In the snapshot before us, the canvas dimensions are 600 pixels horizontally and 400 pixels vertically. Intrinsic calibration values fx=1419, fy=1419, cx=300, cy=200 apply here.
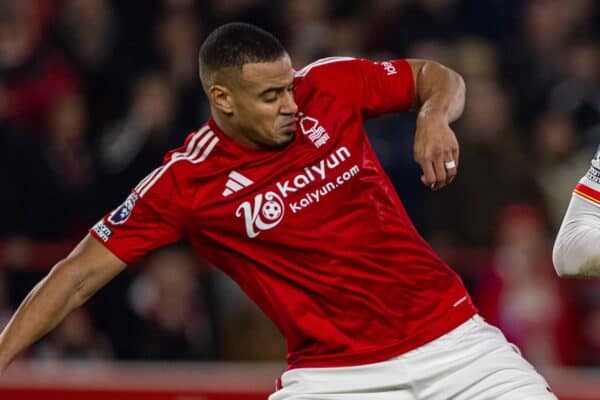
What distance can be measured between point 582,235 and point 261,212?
108 cm

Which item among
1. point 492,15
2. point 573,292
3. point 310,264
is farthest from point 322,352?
point 492,15

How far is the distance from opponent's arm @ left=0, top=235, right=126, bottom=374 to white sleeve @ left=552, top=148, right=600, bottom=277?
1.43m

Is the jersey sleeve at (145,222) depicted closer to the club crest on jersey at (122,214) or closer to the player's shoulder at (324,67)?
the club crest on jersey at (122,214)

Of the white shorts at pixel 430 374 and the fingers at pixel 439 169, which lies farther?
the white shorts at pixel 430 374

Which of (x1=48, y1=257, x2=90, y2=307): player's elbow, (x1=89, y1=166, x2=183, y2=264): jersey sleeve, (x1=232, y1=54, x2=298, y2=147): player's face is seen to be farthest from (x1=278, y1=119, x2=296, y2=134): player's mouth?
(x1=48, y1=257, x2=90, y2=307): player's elbow

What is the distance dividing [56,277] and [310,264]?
2.65 ft

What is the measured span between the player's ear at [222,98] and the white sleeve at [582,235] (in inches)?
45.8

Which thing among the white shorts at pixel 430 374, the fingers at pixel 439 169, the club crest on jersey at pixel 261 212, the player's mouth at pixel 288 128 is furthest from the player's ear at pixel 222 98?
the white shorts at pixel 430 374

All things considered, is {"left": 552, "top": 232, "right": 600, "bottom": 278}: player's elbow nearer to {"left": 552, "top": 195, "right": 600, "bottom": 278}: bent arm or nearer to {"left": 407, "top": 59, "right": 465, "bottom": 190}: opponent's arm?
{"left": 552, "top": 195, "right": 600, "bottom": 278}: bent arm

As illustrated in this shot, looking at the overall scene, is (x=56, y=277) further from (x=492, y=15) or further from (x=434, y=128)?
(x=492, y=15)

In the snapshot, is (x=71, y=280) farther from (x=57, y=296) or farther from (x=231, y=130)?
(x=231, y=130)

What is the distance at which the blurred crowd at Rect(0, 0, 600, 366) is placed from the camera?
7902mm

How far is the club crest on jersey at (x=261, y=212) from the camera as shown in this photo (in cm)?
455

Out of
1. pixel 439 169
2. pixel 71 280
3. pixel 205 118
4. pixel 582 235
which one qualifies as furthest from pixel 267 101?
pixel 205 118
